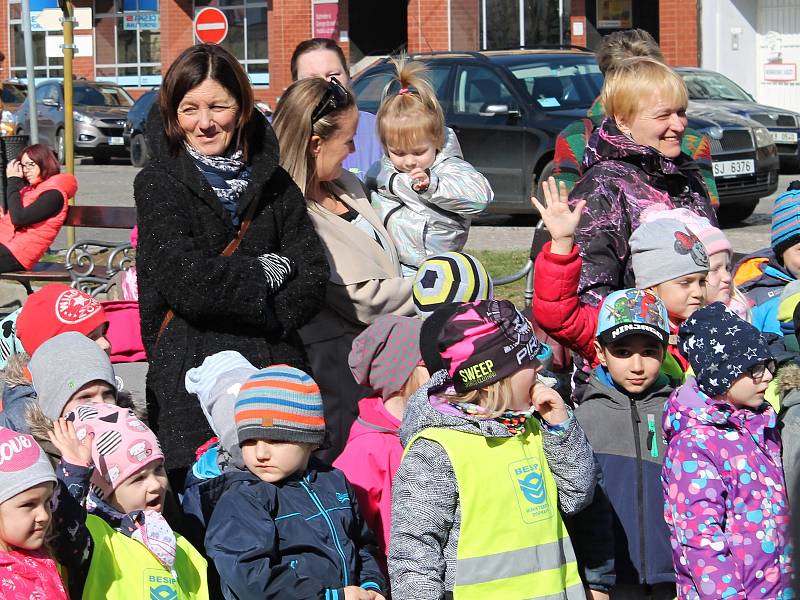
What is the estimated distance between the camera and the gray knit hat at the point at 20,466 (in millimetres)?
3004

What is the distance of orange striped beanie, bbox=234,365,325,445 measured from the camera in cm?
356

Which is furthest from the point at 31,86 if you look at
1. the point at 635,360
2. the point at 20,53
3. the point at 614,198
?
the point at 20,53

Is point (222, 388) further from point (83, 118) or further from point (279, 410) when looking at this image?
point (83, 118)

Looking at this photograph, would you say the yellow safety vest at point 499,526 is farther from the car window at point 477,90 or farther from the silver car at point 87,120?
the silver car at point 87,120

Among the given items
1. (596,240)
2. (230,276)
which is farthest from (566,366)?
(230,276)

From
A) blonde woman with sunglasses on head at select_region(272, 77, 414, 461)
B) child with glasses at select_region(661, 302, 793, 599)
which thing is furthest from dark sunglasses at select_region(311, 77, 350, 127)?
child with glasses at select_region(661, 302, 793, 599)

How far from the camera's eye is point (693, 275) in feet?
14.3

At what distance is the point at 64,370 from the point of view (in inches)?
155

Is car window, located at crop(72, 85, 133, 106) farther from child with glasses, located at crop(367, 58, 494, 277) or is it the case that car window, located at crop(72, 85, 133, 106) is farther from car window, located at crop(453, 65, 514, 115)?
child with glasses, located at crop(367, 58, 494, 277)

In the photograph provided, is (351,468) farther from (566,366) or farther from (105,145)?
(105,145)

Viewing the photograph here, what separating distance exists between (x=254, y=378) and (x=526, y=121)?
11248 millimetres

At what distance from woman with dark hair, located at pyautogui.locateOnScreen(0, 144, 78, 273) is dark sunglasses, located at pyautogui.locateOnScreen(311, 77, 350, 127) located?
6.09 m

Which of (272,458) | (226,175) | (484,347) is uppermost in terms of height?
(226,175)

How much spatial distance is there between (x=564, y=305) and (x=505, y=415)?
84cm
